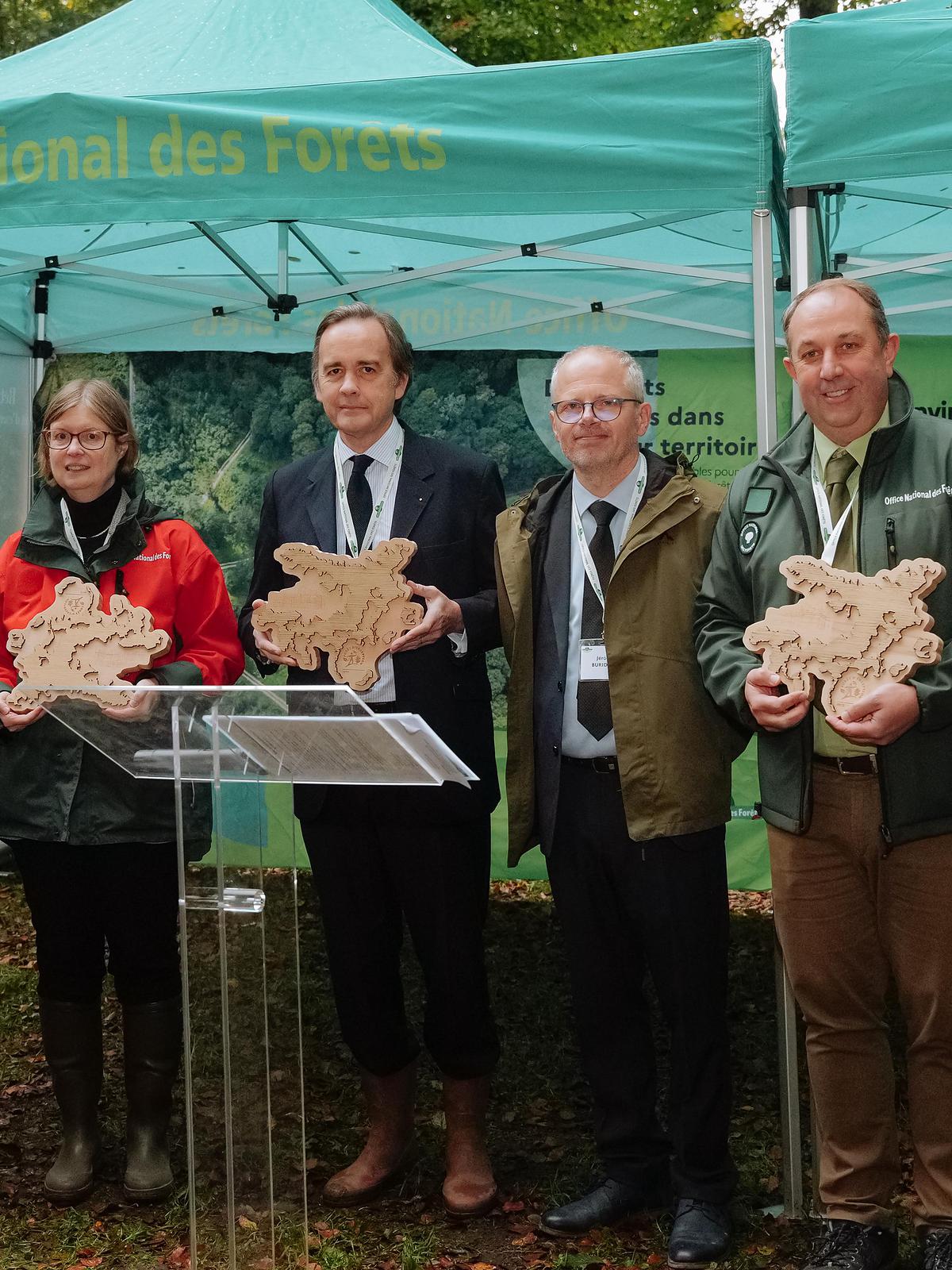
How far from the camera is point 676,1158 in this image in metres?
3.18

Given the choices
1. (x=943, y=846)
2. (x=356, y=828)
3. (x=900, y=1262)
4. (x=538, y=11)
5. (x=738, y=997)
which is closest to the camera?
(x=943, y=846)

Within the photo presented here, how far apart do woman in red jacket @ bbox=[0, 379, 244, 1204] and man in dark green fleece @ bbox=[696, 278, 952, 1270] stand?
133 centimetres

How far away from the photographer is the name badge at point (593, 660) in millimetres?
3076

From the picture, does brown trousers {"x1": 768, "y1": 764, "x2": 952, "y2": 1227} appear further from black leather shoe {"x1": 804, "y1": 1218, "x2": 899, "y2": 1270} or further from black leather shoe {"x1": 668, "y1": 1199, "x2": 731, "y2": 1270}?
black leather shoe {"x1": 668, "y1": 1199, "x2": 731, "y2": 1270}

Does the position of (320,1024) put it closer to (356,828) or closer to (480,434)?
(356,828)

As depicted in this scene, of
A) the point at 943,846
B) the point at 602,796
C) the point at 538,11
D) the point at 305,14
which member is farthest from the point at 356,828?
the point at 538,11

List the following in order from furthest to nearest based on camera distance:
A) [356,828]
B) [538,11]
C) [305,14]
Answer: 1. [538,11]
2. [305,14]
3. [356,828]

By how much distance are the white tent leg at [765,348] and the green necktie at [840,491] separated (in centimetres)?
45

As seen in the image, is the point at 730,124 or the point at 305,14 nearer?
the point at 730,124

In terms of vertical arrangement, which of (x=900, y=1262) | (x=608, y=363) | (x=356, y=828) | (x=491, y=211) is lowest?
(x=900, y=1262)

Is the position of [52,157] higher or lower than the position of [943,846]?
higher

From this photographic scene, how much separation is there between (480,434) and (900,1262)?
133 inches

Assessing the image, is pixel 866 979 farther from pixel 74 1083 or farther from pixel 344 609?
pixel 74 1083

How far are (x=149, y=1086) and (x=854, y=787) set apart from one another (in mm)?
1982
